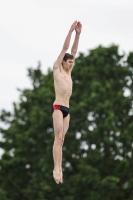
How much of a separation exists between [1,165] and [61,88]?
1630 inches

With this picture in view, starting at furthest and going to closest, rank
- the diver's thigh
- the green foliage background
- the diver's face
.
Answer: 1. the green foliage background
2. the diver's face
3. the diver's thigh

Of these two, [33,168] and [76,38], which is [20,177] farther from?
[76,38]

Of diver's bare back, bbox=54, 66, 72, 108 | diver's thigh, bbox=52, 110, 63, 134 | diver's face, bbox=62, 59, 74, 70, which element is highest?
diver's face, bbox=62, 59, 74, 70

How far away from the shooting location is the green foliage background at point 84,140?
50.4m

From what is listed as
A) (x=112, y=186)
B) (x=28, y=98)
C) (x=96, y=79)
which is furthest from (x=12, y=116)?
(x=112, y=186)

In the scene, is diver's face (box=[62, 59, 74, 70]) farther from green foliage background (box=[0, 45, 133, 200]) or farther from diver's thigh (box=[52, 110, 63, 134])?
green foliage background (box=[0, 45, 133, 200])

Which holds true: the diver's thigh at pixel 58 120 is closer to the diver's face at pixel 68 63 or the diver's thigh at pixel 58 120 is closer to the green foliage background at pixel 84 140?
the diver's face at pixel 68 63

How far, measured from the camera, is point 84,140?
52250 millimetres

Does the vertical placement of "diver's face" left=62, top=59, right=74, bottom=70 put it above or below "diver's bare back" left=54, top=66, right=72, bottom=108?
above

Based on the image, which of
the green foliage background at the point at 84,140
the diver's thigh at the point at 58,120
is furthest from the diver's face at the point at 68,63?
the green foliage background at the point at 84,140

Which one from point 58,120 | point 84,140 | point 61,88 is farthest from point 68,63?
point 84,140

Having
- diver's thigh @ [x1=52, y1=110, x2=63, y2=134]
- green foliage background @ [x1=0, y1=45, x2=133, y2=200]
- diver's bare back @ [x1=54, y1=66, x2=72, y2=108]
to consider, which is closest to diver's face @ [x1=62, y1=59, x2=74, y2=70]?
diver's bare back @ [x1=54, y1=66, x2=72, y2=108]

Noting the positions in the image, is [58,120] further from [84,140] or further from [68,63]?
[84,140]

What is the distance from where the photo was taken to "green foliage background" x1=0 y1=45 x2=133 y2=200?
5038 centimetres
